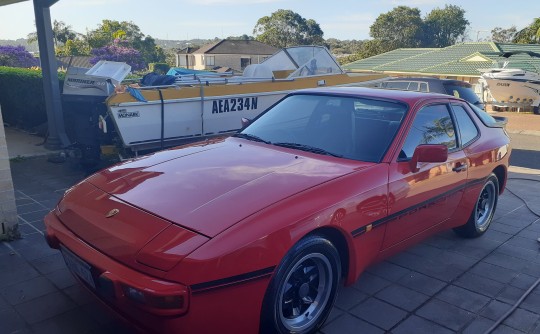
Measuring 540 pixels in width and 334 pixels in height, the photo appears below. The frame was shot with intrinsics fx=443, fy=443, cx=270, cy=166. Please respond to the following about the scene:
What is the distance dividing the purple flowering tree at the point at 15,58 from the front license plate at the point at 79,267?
1095 inches

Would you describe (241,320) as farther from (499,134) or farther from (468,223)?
(499,134)

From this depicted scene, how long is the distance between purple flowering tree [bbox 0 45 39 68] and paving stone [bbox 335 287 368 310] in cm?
2827

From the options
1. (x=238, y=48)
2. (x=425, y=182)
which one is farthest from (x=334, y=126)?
(x=238, y=48)

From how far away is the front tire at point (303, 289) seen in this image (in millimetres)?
2529

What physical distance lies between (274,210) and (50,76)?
7550 mm

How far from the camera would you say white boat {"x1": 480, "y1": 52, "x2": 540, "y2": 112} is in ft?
58.0

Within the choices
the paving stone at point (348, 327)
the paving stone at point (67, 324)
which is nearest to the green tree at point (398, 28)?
the paving stone at point (348, 327)

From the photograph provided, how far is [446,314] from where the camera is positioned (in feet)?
10.7

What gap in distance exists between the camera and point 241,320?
7.76ft

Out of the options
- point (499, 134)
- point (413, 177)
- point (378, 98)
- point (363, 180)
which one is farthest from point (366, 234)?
point (499, 134)

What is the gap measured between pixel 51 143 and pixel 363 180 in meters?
7.31

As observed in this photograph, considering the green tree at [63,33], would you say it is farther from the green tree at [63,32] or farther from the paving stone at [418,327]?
the paving stone at [418,327]

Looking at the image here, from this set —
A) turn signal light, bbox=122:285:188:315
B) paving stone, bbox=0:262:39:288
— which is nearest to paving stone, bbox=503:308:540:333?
turn signal light, bbox=122:285:188:315

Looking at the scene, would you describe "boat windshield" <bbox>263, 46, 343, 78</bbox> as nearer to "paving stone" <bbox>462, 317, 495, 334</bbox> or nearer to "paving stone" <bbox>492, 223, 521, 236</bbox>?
→ "paving stone" <bbox>492, 223, 521, 236</bbox>
